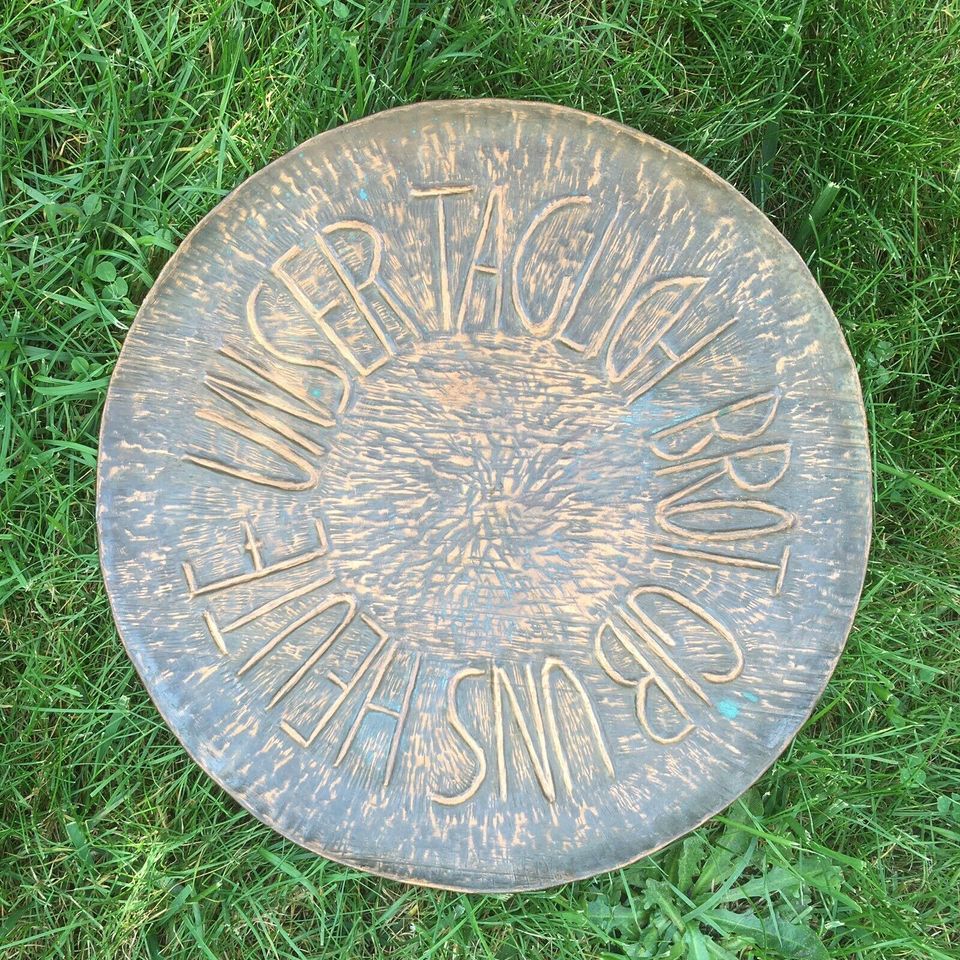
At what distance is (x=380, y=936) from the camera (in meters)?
1.71

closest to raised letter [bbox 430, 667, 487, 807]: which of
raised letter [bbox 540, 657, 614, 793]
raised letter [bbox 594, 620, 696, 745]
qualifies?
raised letter [bbox 540, 657, 614, 793]

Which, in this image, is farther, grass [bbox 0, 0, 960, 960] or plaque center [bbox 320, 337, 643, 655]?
grass [bbox 0, 0, 960, 960]

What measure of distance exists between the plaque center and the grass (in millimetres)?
629

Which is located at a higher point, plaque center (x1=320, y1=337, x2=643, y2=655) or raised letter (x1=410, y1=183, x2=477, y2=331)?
raised letter (x1=410, y1=183, x2=477, y2=331)

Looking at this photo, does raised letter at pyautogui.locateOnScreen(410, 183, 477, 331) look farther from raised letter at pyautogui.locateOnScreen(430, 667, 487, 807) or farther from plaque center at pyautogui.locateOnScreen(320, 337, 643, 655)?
raised letter at pyautogui.locateOnScreen(430, 667, 487, 807)

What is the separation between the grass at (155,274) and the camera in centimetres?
168

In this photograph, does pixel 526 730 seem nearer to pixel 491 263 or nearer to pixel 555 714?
pixel 555 714

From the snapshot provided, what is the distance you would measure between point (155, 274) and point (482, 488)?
887 mm

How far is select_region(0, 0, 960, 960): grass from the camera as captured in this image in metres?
1.68

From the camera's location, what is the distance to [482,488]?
1.47 metres

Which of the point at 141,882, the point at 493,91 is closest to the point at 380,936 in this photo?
the point at 141,882

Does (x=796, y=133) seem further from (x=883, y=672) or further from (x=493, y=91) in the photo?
(x=883, y=672)

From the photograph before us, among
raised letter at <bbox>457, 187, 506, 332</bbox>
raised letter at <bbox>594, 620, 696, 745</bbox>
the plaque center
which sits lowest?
raised letter at <bbox>594, 620, 696, 745</bbox>

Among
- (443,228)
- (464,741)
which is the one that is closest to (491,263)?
(443,228)
